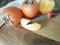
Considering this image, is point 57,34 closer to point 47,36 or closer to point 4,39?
point 47,36

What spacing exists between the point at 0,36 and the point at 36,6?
0.61ft

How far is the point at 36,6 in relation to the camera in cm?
64

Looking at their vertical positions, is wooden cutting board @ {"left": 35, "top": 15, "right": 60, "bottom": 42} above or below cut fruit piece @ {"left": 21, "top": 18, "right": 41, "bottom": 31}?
Answer: below

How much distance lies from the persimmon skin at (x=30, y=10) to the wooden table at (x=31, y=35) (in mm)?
58

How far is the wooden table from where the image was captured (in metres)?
0.54

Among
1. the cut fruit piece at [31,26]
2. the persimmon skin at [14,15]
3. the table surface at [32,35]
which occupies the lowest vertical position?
the table surface at [32,35]

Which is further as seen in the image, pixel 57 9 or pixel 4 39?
pixel 57 9

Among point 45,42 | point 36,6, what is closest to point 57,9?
point 36,6

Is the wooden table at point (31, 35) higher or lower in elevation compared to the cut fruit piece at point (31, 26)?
lower

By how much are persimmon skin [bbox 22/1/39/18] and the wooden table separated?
58mm

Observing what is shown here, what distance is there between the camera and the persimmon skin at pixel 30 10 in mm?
624

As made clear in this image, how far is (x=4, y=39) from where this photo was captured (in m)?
0.57

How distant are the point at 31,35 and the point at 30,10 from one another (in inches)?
4.3

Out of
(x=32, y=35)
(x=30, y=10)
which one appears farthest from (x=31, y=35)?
(x=30, y=10)
